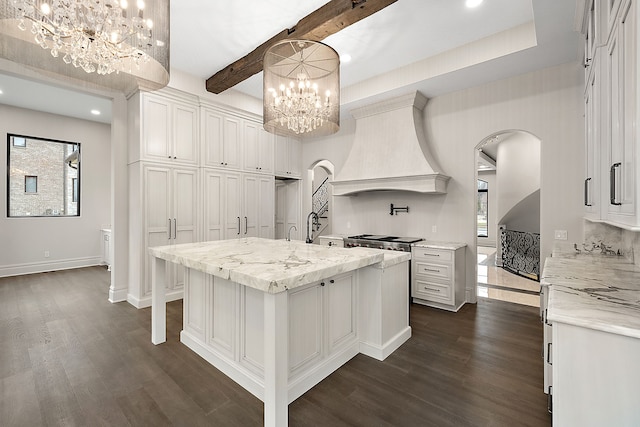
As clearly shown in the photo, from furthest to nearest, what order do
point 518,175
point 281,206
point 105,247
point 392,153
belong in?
point 518,175
point 281,206
point 105,247
point 392,153

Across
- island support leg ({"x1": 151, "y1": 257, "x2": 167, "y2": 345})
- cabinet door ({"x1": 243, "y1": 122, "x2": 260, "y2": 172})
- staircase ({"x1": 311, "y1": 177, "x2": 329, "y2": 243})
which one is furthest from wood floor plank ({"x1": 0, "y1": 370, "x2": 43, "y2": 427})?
staircase ({"x1": 311, "y1": 177, "x2": 329, "y2": 243})

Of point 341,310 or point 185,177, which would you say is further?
point 185,177

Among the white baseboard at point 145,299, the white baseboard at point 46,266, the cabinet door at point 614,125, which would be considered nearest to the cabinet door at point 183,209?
the white baseboard at point 145,299

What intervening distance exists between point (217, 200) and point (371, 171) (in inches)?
105

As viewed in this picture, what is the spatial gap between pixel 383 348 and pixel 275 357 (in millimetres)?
1295

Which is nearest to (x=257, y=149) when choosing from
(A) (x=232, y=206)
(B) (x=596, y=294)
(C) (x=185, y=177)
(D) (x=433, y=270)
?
(A) (x=232, y=206)

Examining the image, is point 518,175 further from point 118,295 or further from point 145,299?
point 118,295

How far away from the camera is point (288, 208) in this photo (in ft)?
21.9

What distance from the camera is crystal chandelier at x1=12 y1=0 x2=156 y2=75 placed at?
5.91 ft

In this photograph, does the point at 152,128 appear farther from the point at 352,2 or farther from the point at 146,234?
the point at 352,2

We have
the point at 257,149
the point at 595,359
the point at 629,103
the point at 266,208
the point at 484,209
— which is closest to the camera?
the point at 595,359

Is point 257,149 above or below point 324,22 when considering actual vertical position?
below

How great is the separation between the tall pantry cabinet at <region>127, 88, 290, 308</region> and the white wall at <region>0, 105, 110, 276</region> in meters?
3.22

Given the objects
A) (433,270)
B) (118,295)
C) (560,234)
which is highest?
(560,234)
